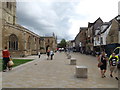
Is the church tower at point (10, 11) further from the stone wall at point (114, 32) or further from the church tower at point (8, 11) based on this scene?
the stone wall at point (114, 32)

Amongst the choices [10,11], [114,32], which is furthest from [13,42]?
[114,32]

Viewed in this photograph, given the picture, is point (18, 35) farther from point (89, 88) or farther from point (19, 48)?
point (89, 88)

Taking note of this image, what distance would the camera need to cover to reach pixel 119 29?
24234 mm

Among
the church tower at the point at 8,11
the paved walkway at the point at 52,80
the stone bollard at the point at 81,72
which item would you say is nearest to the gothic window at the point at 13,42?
the church tower at the point at 8,11

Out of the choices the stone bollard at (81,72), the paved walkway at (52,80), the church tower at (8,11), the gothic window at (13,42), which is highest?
the church tower at (8,11)

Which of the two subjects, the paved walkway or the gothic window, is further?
the gothic window

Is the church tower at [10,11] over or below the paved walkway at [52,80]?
over

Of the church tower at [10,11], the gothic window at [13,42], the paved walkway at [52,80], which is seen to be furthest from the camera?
the church tower at [10,11]

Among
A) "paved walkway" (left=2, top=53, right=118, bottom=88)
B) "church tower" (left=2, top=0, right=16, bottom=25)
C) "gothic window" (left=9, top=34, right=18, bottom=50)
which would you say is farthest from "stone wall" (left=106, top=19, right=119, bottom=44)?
"church tower" (left=2, top=0, right=16, bottom=25)

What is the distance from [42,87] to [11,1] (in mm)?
46425

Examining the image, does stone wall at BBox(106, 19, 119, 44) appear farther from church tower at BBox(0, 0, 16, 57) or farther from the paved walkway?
church tower at BBox(0, 0, 16, 57)

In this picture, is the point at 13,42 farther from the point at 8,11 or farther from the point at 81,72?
the point at 81,72

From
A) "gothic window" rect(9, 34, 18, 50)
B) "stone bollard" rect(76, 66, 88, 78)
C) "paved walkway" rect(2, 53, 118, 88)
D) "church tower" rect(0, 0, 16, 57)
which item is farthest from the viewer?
"church tower" rect(0, 0, 16, 57)

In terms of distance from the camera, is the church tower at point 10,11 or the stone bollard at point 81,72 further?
the church tower at point 10,11
